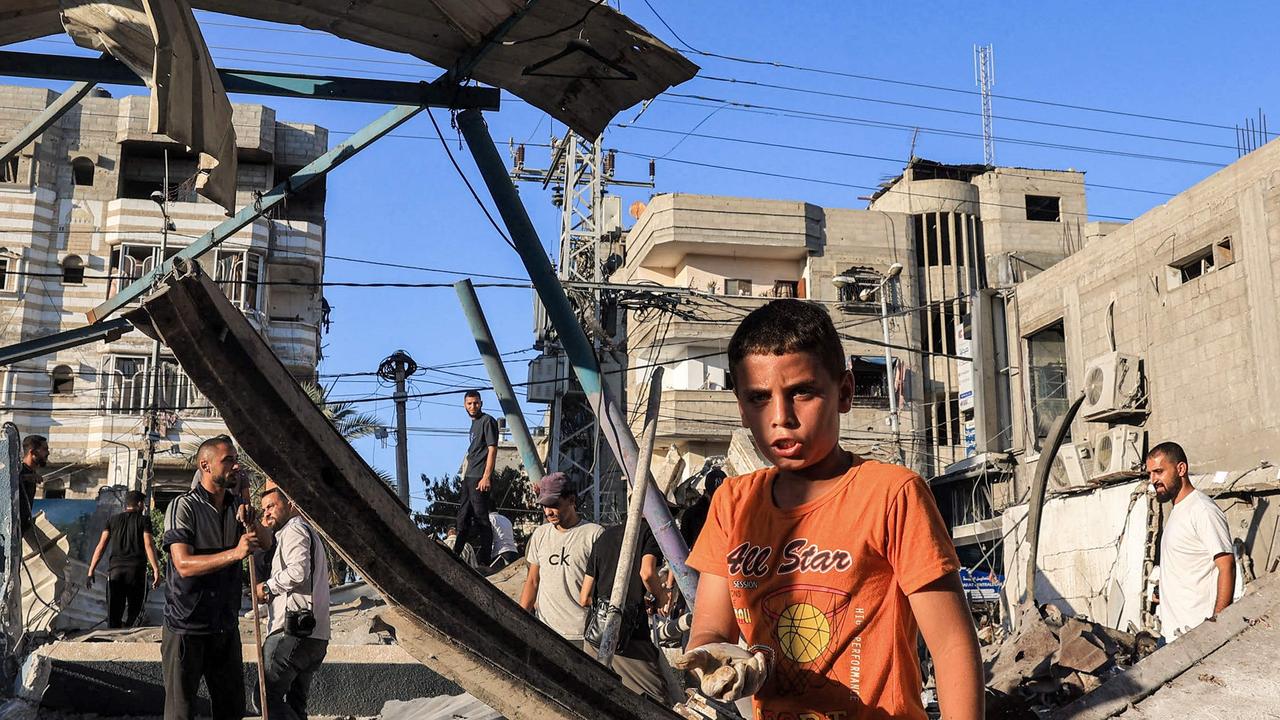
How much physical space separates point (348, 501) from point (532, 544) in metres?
5.42

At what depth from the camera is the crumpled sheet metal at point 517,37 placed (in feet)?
21.5

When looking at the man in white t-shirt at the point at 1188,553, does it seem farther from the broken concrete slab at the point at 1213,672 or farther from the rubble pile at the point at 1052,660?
the broken concrete slab at the point at 1213,672

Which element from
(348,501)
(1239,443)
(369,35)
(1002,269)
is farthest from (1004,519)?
(348,501)

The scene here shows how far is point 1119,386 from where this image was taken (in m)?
22.0

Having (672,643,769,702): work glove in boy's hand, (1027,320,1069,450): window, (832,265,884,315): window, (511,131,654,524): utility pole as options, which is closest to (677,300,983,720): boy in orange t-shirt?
(672,643,769,702): work glove in boy's hand

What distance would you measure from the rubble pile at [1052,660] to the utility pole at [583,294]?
29543 mm

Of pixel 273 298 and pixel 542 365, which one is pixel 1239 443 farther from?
pixel 273 298

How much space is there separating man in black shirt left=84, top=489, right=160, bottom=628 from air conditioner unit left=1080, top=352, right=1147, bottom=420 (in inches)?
628

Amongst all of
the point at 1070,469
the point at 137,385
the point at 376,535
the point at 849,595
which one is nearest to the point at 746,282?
the point at 137,385

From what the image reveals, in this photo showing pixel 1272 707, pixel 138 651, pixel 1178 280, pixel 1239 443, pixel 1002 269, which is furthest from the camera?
pixel 1002 269

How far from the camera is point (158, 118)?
5.07 m

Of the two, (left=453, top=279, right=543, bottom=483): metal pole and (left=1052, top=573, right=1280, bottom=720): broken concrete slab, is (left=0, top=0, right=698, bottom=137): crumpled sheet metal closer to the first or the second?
(left=453, top=279, right=543, bottom=483): metal pole

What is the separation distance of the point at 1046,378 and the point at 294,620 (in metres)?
→ 23.2

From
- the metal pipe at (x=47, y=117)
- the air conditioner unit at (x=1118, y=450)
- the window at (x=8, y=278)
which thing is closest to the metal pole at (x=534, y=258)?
the metal pipe at (x=47, y=117)
